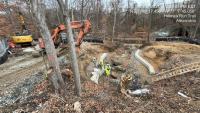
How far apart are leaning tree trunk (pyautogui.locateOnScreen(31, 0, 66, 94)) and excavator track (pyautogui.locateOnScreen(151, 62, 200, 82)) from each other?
7416 mm

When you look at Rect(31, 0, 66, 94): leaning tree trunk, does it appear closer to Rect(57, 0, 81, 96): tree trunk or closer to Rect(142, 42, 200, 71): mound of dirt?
Rect(57, 0, 81, 96): tree trunk

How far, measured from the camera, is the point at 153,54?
24.7 m

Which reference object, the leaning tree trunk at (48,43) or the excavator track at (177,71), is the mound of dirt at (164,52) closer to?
the excavator track at (177,71)

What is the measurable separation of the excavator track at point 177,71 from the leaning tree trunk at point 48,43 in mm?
7416

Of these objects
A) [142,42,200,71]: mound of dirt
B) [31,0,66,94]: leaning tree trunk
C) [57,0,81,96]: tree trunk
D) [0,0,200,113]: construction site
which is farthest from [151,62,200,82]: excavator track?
[31,0,66,94]: leaning tree trunk

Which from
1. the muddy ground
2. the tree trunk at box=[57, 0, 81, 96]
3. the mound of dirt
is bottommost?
the mound of dirt

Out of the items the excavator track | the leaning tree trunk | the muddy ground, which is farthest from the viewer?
the excavator track

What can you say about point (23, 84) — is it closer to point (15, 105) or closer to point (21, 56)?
point (15, 105)

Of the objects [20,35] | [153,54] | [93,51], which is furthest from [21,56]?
[153,54]

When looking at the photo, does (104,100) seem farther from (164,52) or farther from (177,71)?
(164,52)

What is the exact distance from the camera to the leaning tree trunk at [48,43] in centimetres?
860

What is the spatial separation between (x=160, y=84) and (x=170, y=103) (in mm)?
4169

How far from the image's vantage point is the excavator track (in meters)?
15.6

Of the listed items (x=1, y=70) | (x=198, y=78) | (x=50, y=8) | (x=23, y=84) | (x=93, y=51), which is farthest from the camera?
(x=50, y=8)
